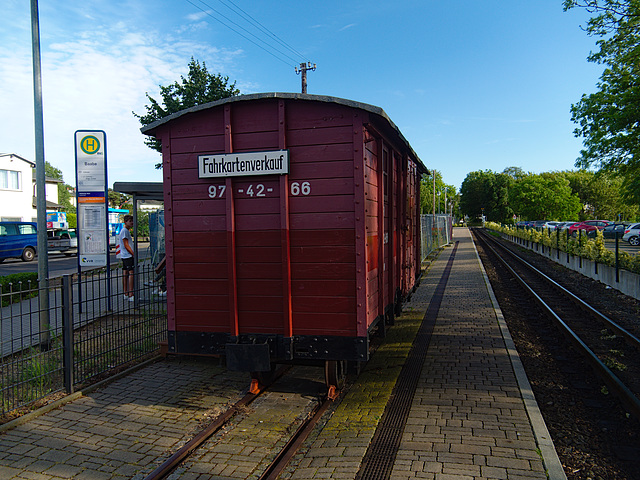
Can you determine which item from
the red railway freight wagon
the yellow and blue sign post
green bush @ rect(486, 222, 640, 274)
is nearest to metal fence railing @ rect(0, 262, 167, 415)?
the red railway freight wagon

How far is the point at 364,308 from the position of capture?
179 inches

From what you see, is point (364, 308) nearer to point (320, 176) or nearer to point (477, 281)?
point (320, 176)

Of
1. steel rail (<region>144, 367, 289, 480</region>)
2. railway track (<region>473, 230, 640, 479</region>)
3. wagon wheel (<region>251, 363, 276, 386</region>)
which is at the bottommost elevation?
railway track (<region>473, 230, 640, 479</region>)

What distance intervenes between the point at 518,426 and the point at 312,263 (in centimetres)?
245

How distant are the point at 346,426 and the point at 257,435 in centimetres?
84

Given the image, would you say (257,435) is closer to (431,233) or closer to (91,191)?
(91,191)

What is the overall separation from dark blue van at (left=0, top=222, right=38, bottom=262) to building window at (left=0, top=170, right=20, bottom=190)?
516 inches

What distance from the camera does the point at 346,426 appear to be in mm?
4445

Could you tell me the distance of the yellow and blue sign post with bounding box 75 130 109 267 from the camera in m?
8.39

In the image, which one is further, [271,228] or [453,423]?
[271,228]

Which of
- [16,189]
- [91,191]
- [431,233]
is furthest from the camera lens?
[16,189]

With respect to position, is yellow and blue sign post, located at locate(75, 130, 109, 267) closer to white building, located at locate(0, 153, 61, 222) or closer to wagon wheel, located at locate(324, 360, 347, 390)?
wagon wheel, located at locate(324, 360, 347, 390)

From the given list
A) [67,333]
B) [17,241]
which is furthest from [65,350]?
[17,241]

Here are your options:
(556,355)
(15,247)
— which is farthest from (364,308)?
(15,247)
